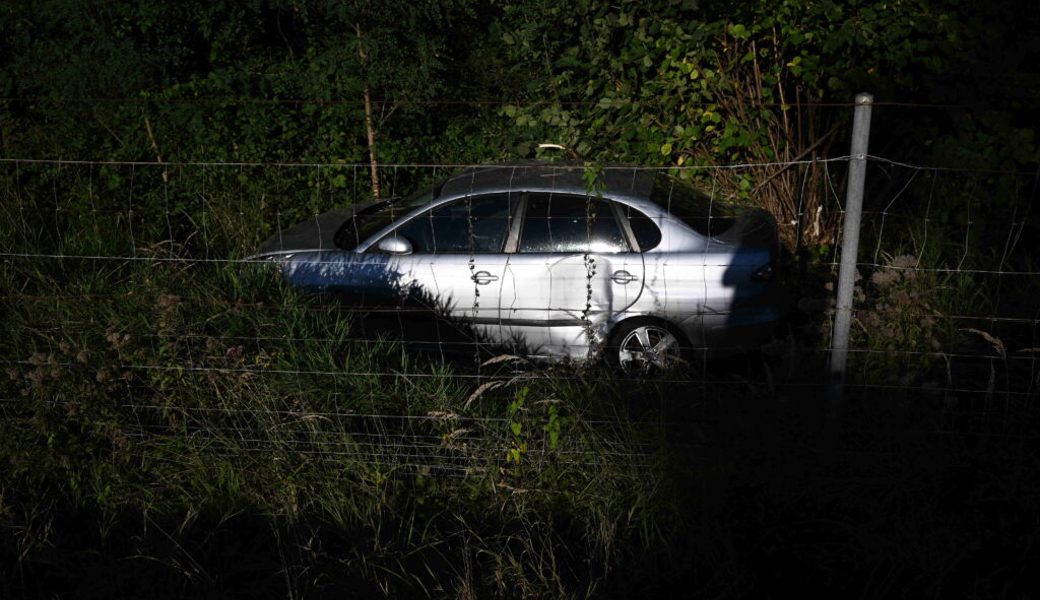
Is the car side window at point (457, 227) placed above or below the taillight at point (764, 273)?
above

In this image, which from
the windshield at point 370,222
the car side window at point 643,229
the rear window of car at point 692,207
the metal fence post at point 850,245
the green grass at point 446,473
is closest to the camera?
the green grass at point 446,473

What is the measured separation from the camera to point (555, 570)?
3.68m

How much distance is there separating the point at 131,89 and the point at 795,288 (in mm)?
6688

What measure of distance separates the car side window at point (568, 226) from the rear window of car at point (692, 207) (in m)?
0.39

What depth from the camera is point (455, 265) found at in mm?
6238

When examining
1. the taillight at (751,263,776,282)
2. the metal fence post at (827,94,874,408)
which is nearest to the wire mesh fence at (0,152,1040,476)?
the taillight at (751,263,776,282)

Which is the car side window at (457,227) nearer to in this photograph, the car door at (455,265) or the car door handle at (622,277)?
the car door at (455,265)

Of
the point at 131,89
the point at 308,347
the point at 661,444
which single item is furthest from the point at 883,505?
the point at 131,89

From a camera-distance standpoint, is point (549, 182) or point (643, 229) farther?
point (549, 182)

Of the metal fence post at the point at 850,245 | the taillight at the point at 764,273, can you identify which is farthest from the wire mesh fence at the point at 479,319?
the metal fence post at the point at 850,245

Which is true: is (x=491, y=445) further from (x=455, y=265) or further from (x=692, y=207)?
(x=692, y=207)

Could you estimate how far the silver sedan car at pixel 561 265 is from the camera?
595 centimetres

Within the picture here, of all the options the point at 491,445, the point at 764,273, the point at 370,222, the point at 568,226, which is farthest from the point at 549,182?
the point at 491,445

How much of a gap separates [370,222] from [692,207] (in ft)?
7.08
